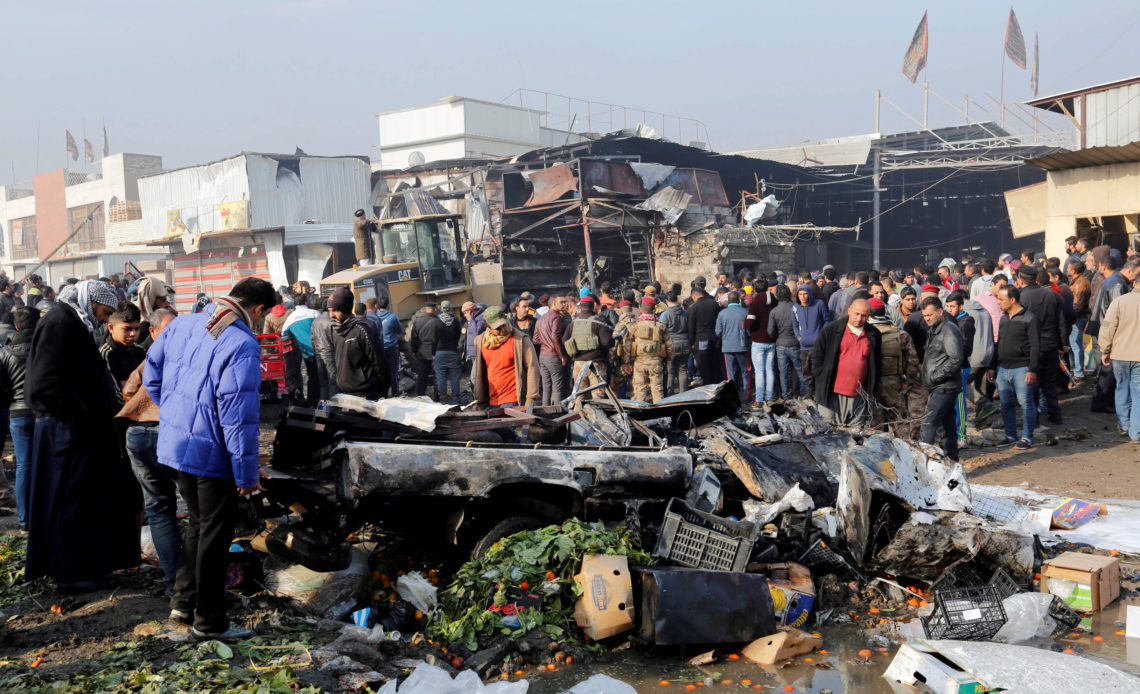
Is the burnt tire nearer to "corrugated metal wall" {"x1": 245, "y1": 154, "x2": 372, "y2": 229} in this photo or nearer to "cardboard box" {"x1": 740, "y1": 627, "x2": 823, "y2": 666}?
"cardboard box" {"x1": 740, "y1": 627, "x2": 823, "y2": 666}

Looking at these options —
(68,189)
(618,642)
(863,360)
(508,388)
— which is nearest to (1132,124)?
(863,360)

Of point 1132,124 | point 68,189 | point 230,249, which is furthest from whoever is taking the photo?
point 68,189

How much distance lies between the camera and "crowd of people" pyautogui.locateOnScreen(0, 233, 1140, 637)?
13.7 ft

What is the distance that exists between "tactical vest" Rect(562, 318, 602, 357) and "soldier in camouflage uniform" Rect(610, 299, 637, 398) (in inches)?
20.7

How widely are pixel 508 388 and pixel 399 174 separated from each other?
2745 cm

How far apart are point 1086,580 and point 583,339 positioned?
6246 mm

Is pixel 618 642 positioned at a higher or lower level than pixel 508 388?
lower

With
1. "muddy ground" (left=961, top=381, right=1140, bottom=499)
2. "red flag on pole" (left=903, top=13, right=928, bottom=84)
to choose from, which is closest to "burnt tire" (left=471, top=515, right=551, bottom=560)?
"muddy ground" (left=961, top=381, right=1140, bottom=499)

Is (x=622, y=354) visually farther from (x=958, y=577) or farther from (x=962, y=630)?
(x=962, y=630)

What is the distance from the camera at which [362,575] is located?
486 centimetres

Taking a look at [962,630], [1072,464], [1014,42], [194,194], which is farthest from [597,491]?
[1014,42]

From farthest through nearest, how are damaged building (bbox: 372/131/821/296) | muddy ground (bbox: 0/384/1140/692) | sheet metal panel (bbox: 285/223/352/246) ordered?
1. sheet metal panel (bbox: 285/223/352/246)
2. damaged building (bbox: 372/131/821/296)
3. muddy ground (bbox: 0/384/1140/692)

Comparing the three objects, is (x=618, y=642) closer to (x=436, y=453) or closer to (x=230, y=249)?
(x=436, y=453)

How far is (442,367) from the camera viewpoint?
1234cm
